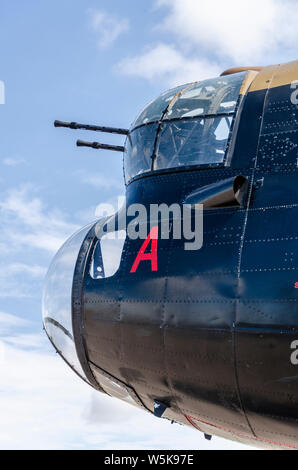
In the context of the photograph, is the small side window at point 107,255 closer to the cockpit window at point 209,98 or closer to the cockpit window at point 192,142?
the cockpit window at point 192,142

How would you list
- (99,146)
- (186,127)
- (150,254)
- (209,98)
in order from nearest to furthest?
1. (150,254)
2. (186,127)
3. (209,98)
4. (99,146)

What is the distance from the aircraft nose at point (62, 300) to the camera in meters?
10.2

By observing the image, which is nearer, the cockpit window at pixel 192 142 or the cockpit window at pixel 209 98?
the cockpit window at pixel 192 142

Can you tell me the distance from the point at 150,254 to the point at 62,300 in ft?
5.98

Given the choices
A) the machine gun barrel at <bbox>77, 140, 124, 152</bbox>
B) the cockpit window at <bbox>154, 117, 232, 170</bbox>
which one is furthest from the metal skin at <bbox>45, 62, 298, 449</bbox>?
the machine gun barrel at <bbox>77, 140, 124, 152</bbox>

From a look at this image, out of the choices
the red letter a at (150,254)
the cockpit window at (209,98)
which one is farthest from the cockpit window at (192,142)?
the red letter a at (150,254)

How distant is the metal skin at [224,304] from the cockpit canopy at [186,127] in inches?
8.7

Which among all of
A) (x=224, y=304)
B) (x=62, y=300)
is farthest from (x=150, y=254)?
(x=62, y=300)

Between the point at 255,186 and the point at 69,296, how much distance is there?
3.39 meters

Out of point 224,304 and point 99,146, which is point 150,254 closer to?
point 224,304

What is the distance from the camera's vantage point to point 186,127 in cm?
995

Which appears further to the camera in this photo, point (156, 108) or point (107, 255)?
point (156, 108)

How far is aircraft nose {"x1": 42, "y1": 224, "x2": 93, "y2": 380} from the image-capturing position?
1016 cm

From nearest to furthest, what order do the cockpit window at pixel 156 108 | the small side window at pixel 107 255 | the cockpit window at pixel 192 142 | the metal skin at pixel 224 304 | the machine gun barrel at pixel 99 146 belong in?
the metal skin at pixel 224 304, the cockpit window at pixel 192 142, the small side window at pixel 107 255, the cockpit window at pixel 156 108, the machine gun barrel at pixel 99 146
